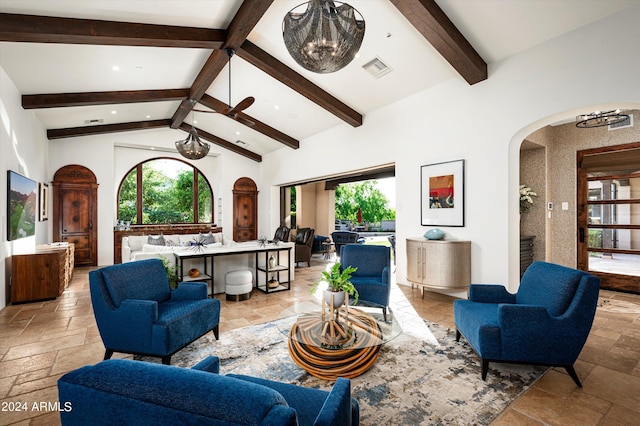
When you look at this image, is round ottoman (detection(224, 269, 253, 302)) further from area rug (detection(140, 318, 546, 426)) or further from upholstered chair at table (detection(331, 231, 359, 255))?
upholstered chair at table (detection(331, 231, 359, 255))

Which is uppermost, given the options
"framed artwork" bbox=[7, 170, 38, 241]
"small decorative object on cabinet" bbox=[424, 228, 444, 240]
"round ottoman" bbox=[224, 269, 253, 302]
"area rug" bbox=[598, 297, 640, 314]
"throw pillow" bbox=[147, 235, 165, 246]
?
"framed artwork" bbox=[7, 170, 38, 241]

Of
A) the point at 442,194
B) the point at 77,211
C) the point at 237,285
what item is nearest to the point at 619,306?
the point at 442,194

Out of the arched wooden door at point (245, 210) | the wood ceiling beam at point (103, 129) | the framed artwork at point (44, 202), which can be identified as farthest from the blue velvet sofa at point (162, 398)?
the arched wooden door at point (245, 210)

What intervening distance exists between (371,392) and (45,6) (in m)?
4.99

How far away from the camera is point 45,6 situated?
3.28 metres

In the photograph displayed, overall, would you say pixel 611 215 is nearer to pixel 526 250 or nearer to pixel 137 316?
pixel 526 250

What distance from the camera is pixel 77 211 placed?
7.73 m

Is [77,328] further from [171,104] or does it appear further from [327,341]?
[171,104]

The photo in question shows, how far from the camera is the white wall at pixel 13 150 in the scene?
4.26 m

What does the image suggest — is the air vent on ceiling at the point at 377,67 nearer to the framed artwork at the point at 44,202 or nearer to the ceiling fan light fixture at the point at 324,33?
the ceiling fan light fixture at the point at 324,33

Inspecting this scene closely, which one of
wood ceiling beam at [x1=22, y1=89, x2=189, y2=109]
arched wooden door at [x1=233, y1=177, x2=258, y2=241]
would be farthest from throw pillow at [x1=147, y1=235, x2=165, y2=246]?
arched wooden door at [x1=233, y1=177, x2=258, y2=241]

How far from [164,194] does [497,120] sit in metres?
9.11

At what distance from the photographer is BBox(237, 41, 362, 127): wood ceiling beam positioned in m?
4.78

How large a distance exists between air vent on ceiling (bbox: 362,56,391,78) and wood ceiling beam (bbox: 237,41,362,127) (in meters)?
1.10
